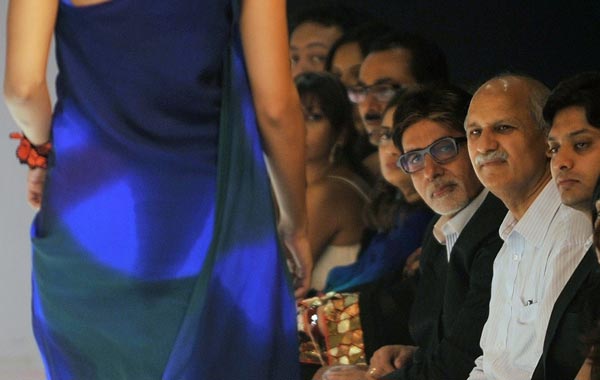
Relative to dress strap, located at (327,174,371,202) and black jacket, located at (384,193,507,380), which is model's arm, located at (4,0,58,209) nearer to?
black jacket, located at (384,193,507,380)

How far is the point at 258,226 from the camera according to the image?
3.09 metres

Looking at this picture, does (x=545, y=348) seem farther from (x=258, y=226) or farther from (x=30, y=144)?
(x=30, y=144)

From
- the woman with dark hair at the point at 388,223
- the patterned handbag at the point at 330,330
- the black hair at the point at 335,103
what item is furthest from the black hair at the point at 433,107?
the patterned handbag at the point at 330,330

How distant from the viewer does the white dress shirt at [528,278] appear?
10.4 ft

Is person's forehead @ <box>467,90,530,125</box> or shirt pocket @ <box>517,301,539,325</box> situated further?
person's forehead @ <box>467,90,530,125</box>

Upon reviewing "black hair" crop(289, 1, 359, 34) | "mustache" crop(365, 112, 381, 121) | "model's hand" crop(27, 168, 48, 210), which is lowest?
"model's hand" crop(27, 168, 48, 210)

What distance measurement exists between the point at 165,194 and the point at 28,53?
0.40 m

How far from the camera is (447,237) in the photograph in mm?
3902

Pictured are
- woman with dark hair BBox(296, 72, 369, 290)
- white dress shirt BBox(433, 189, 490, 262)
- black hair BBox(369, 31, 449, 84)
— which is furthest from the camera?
woman with dark hair BBox(296, 72, 369, 290)

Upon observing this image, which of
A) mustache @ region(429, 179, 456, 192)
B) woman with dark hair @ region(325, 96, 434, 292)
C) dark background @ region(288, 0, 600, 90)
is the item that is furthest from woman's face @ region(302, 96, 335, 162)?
mustache @ region(429, 179, 456, 192)

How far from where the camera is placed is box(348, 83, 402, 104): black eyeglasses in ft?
14.2

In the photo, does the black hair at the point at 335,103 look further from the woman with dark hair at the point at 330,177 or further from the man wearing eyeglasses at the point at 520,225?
the man wearing eyeglasses at the point at 520,225

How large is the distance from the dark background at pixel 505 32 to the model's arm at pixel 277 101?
999mm

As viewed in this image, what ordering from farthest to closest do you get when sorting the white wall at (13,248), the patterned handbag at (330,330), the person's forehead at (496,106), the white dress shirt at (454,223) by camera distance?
the white wall at (13,248)
the patterned handbag at (330,330)
the white dress shirt at (454,223)
the person's forehead at (496,106)
